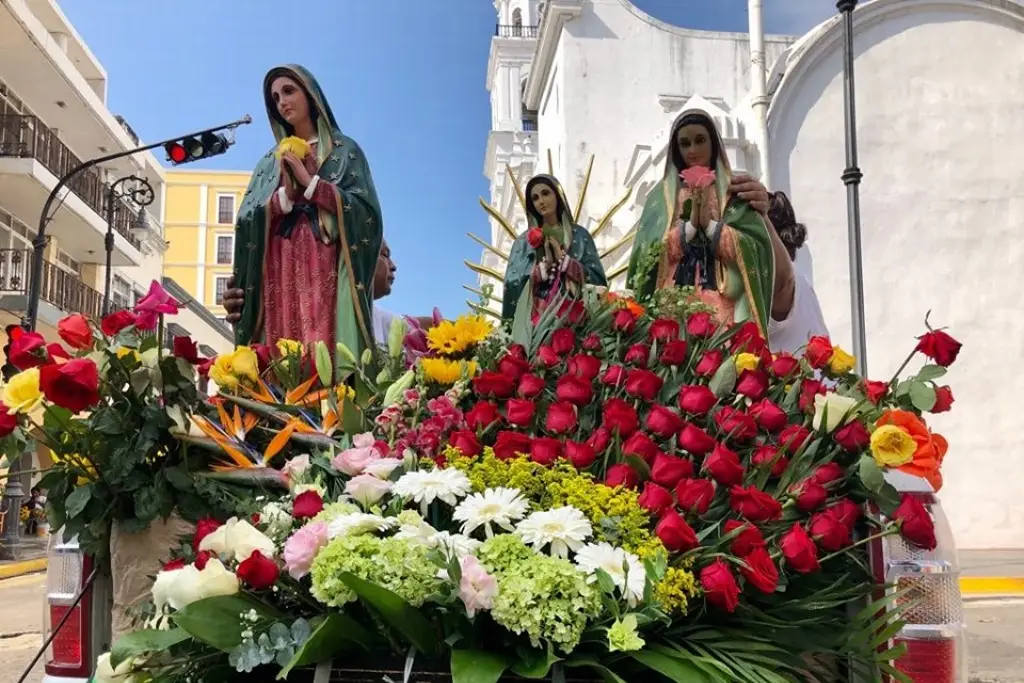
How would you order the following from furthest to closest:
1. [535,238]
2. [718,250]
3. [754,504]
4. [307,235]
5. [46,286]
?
1. [46,286]
2. [535,238]
3. [718,250]
4. [307,235]
5. [754,504]

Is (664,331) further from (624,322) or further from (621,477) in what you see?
(621,477)

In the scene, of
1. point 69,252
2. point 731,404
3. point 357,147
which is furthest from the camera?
point 69,252

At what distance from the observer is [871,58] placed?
14.0m

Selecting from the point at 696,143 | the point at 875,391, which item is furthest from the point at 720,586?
the point at 696,143

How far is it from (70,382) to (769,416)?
49.3 inches

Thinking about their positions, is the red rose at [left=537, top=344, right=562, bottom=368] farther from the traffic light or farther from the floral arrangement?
the traffic light

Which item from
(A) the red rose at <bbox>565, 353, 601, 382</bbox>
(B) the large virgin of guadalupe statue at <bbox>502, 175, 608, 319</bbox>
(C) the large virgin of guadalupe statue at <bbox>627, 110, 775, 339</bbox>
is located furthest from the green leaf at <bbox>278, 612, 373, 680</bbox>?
(B) the large virgin of guadalupe statue at <bbox>502, 175, 608, 319</bbox>

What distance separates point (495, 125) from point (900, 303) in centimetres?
2195

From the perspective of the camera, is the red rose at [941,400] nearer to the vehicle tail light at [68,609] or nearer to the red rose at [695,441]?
the red rose at [695,441]

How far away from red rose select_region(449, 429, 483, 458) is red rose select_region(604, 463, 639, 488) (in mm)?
235

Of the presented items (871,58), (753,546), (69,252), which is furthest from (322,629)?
(69,252)

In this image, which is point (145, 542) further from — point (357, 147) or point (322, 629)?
point (357, 147)

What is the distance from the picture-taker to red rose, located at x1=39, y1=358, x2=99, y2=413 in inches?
64.8

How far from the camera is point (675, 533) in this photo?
1464 millimetres
